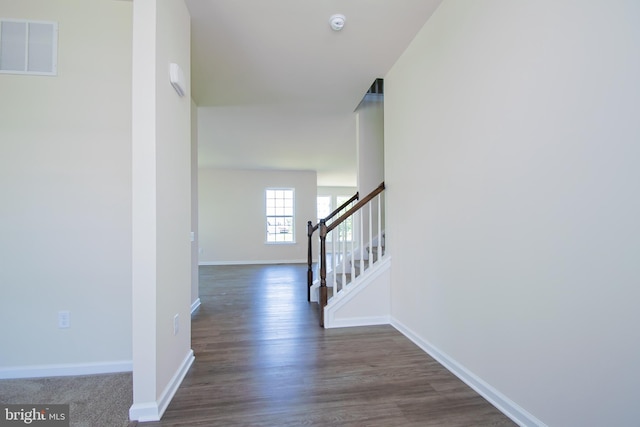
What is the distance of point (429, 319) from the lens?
2287 millimetres

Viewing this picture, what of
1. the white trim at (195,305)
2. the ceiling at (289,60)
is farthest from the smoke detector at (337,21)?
the white trim at (195,305)

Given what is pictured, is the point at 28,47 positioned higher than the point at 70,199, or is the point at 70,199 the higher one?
the point at 28,47

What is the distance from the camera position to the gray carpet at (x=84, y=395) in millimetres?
1532

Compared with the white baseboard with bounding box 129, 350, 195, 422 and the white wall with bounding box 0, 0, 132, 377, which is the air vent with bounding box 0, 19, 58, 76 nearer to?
the white wall with bounding box 0, 0, 132, 377

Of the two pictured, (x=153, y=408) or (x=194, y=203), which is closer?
(x=153, y=408)

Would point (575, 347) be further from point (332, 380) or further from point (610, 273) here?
point (332, 380)

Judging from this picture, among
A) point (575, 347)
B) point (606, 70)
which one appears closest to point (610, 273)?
point (575, 347)

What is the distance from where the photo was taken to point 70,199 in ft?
6.57

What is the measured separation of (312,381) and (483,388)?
1.09 meters

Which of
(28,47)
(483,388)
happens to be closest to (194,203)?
(28,47)

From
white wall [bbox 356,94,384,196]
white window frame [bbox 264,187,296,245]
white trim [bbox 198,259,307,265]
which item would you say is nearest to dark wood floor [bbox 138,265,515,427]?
white wall [bbox 356,94,384,196]

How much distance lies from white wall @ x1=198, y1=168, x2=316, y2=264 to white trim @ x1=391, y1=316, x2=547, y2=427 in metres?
5.92

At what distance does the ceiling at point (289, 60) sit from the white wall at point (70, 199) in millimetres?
780

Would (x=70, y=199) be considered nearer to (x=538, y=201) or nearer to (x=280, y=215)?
(x=538, y=201)
